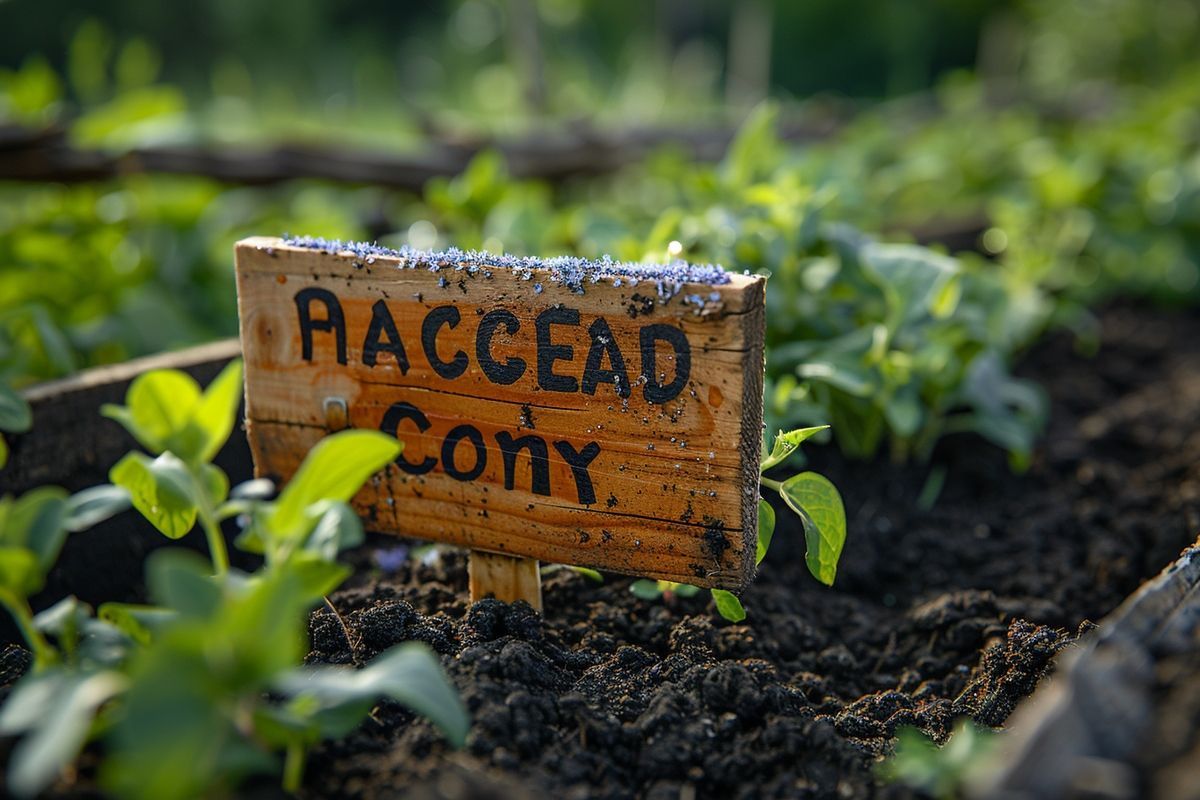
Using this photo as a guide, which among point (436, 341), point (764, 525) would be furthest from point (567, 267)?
point (764, 525)

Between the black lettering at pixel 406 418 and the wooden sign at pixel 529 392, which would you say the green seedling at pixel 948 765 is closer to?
the wooden sign at pixel 529 392

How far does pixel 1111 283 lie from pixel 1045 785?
322cm

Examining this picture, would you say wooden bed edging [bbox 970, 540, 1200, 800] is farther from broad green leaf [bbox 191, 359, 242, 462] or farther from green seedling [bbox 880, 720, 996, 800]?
broad green leaf [bbox 191, 359, 242, 462]

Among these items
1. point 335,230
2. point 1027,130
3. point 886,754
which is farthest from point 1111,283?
point 886,754

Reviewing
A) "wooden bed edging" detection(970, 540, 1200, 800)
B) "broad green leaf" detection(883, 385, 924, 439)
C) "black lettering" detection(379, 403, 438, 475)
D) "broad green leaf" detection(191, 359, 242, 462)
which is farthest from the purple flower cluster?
"broad green leaf" detection(883, 385, 924, 439)

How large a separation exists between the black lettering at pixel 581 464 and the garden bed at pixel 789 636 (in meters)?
0.18

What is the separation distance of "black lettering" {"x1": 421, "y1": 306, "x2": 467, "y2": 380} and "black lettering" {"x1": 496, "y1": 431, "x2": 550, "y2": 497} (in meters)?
0.11

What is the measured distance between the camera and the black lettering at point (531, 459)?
136 cm

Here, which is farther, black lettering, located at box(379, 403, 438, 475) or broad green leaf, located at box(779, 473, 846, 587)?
black lettering, located at box(379, 403, 438, 475)

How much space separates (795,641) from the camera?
1.54 metres

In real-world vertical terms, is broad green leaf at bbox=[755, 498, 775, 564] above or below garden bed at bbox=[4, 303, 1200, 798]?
above

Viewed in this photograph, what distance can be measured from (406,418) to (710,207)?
1.16 metres

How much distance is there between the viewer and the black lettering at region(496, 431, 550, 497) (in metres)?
1.36

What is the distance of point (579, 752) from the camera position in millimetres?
1135
